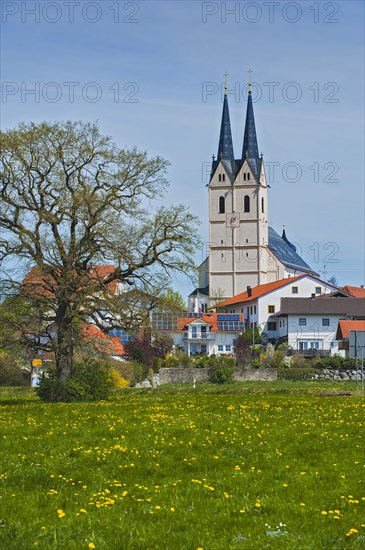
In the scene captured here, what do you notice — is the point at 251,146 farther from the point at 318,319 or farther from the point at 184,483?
the point at 184,483

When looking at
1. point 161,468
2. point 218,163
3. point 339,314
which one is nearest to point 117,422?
point 161,468

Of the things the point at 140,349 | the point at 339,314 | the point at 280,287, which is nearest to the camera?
the point at 140,349

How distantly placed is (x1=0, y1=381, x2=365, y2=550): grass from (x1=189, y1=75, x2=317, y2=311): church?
140m

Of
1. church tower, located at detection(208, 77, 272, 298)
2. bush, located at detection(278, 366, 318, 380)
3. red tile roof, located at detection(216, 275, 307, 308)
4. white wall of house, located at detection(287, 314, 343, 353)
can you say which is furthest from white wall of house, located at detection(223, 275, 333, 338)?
bush, located at detection(278, 366, 318, 380)

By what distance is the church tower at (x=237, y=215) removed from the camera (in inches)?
6299

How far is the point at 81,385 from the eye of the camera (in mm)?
37594

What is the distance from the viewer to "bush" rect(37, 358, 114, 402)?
37.2 m

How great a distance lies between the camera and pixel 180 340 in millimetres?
130125

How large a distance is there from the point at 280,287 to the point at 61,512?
11721 centimetres

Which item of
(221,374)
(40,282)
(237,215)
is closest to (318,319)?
(221,374)

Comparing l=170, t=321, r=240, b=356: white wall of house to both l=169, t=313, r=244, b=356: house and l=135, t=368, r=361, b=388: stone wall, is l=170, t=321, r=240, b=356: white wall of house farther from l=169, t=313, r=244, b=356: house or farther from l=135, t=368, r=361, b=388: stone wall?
l=135, t=368, r=361, b=388: stone wall

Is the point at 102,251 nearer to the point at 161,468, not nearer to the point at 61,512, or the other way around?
the point at 161,468

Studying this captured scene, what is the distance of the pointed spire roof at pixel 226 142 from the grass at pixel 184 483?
145 metres

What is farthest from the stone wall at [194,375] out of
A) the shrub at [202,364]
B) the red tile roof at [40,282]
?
the red tile roof at [40,282]
